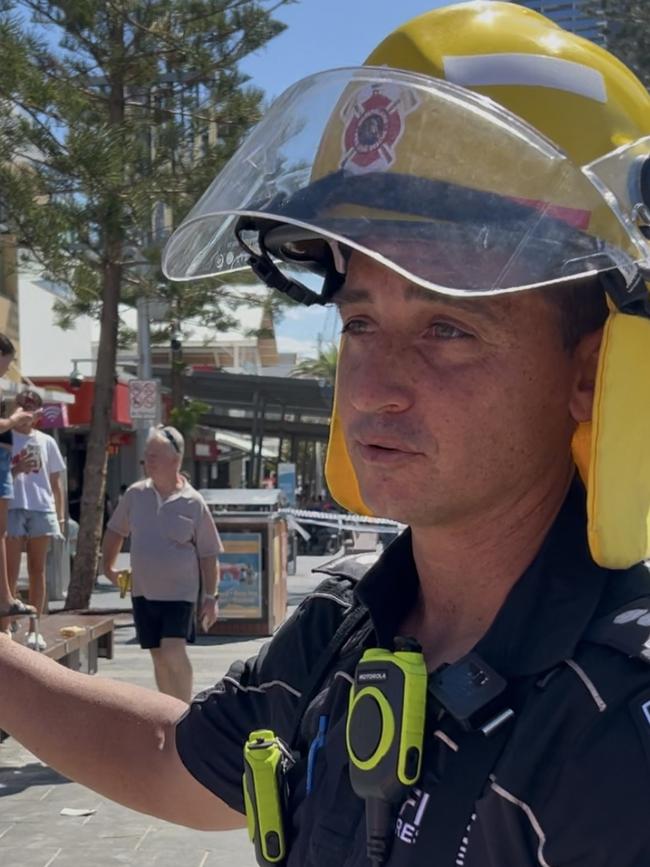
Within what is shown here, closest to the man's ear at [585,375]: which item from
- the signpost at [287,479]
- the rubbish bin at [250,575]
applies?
the rubbish bin at [250,575]

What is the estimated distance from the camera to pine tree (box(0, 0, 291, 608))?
36.7 feet

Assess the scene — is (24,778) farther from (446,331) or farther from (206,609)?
(446,331)

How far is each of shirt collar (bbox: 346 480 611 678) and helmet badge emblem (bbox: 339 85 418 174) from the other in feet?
1.58

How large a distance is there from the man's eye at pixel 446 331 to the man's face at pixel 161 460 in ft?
19.8

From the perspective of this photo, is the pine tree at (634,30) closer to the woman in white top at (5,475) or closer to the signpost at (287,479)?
the woman in white top at (5,475)

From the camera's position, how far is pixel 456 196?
1390mm

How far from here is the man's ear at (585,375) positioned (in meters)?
1.53

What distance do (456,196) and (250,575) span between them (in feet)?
34.4

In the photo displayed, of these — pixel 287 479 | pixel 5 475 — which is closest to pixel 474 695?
pixel 5 475

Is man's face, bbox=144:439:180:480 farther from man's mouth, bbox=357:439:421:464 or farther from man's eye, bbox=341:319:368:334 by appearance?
man's mouth, bbox=357:439:421:464

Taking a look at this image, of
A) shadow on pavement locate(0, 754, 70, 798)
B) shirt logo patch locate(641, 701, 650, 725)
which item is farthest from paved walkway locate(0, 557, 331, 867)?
shirt logo patch locate(641, 701, 650, 725)

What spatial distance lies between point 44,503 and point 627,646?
29.4ft

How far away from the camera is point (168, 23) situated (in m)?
12.1

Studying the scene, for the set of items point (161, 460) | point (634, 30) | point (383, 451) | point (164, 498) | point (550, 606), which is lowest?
point (164, 498)
